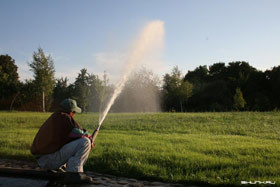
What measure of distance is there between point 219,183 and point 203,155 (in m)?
1.91

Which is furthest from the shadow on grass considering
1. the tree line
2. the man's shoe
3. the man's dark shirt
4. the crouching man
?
the tree line

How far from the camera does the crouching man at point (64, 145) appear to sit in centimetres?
529

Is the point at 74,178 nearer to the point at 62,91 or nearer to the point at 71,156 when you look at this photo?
the point at 71,156

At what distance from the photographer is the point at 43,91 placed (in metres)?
39.7

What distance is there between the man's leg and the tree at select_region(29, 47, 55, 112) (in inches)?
1411

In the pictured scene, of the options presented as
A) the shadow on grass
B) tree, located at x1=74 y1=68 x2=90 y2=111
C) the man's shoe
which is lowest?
the shadow on grass

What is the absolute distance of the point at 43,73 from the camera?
→ 1570 inches

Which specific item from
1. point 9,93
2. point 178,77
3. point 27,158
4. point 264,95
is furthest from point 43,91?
point 264,95

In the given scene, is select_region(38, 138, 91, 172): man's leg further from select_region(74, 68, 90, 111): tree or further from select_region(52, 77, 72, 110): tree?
select_region(52, 77, 72, 110): tree

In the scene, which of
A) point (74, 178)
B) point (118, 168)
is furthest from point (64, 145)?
point (118, 168)

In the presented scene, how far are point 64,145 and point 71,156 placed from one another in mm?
278

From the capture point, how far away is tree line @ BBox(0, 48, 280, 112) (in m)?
41.7

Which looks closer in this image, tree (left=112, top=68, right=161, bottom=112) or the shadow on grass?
the shadow on grass

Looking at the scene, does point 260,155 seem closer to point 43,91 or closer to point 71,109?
point 71,109
